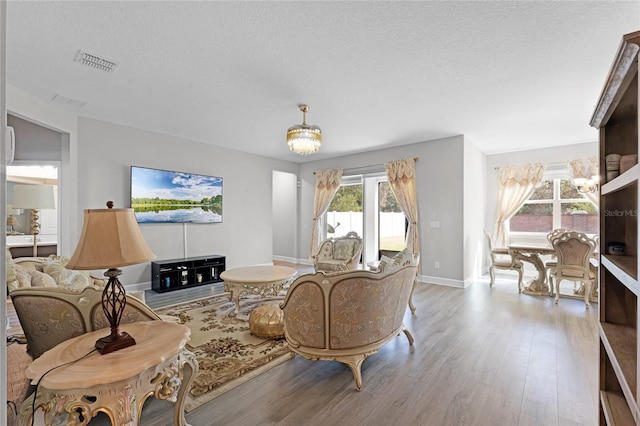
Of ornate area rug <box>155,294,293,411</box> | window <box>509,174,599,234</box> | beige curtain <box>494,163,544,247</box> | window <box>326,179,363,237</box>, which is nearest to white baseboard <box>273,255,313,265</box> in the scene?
window <box>326,179,363,237</box>

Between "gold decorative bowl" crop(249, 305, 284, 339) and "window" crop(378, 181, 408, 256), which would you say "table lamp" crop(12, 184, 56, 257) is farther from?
"window" crop(378, 181, 408, 256)

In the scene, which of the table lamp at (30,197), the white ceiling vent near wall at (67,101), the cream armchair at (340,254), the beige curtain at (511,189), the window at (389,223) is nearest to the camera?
the white ceiling vent near wall at (67,101)

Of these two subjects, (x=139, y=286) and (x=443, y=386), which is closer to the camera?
(x=443, y=386)

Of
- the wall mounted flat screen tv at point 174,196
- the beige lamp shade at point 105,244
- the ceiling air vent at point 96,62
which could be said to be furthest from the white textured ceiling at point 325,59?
the beige lamp shade at point 105,244

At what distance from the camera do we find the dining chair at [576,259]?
13.2 feet

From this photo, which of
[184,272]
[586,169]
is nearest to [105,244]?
[184,272]

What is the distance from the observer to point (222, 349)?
2.71 m

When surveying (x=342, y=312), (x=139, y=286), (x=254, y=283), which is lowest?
(x=139, y=286)

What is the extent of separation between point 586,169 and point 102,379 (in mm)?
7430

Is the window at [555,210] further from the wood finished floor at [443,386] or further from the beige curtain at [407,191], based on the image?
the wood finished floor at [443,386]

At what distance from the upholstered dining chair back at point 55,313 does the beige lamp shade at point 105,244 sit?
350 millimetres

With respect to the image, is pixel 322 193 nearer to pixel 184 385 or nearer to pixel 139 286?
pixel 139 286

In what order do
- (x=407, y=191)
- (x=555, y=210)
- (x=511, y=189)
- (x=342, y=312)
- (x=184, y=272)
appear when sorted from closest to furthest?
(x=342, y=312), (x=184, y=272), (x=407, y=191), (x=555, y=210), (x=511, y=189)

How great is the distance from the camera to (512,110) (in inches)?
156
